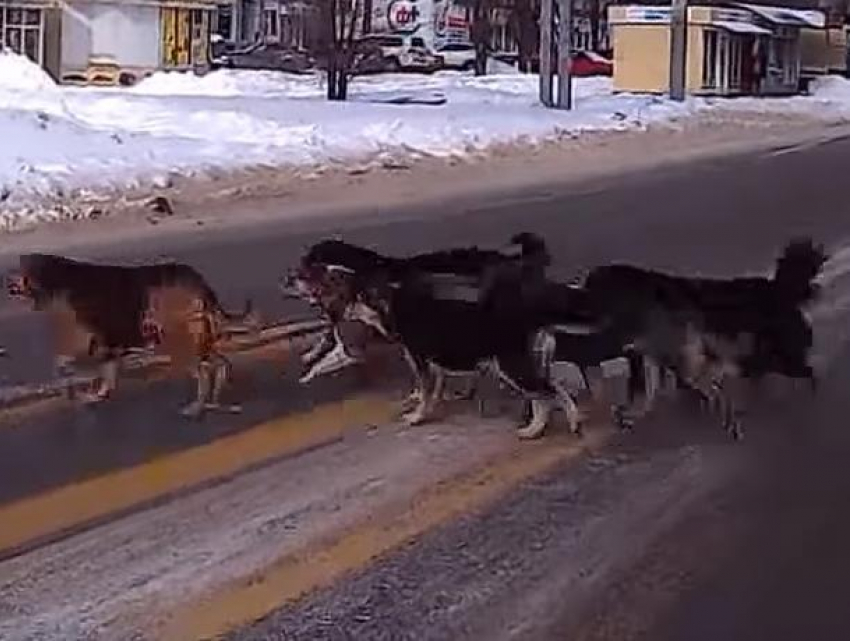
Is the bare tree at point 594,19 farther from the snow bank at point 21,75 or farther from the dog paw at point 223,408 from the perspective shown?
the dog paw at point 223,408

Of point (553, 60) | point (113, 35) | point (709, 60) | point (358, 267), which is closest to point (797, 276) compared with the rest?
point (358, 267)

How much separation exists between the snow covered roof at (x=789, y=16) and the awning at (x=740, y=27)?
1605mm

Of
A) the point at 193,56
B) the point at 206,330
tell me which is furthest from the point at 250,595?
the point at 193,56

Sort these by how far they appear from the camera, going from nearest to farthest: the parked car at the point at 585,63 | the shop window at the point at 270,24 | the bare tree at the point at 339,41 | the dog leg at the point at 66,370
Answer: the dog leg at the point at 66,370 → the bare tree at the point at 339,41 → the parked car at the point at 585,63 → the shop window at the point at 270,24

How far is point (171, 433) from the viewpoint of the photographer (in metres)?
8.43

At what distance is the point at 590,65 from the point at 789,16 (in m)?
9.34

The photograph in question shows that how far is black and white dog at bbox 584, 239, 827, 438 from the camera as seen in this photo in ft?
28.3

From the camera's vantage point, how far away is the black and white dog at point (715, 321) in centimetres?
863

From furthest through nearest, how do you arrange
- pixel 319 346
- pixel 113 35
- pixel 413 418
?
pixel 113 35 < pixel 319 346 < pixel 413 418

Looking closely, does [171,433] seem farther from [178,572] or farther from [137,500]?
[178,572]

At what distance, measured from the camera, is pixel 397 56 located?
7544 cm

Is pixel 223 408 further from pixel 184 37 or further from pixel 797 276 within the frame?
pixel 184 37

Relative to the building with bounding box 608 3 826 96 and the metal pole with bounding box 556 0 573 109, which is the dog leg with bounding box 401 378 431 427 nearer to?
the metal pole with bounding box 556 0 573 109

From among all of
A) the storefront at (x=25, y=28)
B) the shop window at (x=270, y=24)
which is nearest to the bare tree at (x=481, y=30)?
the shop window at (x=270, y=24)
